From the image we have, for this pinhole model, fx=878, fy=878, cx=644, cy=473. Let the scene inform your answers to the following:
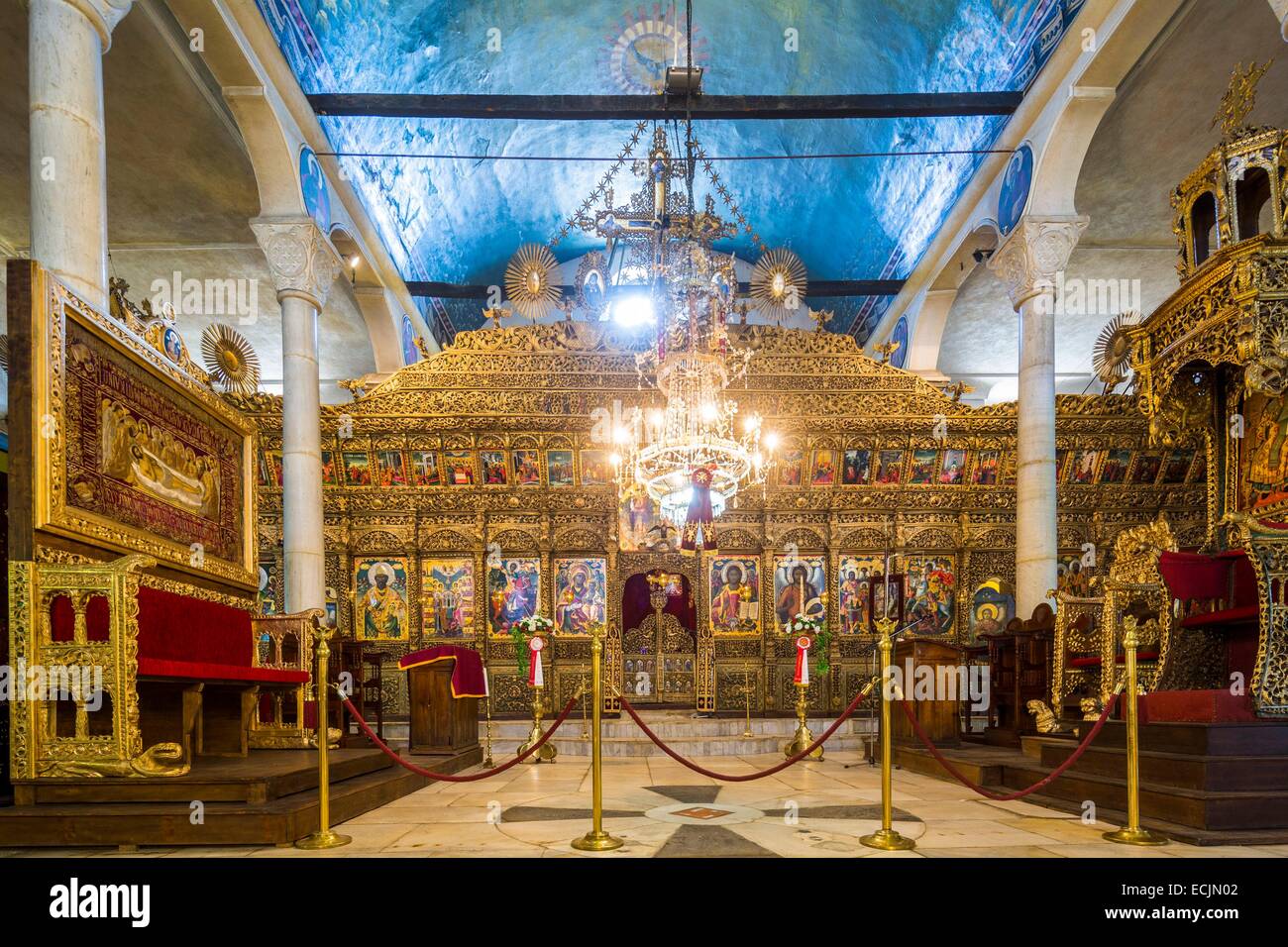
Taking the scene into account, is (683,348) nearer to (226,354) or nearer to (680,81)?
(680,81)

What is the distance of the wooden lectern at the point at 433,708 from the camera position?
722 cm

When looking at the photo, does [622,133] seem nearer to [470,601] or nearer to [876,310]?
[876,310]

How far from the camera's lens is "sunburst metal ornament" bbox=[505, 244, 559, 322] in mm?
11938

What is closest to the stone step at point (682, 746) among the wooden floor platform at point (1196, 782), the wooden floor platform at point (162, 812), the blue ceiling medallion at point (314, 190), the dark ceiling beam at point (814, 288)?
the wooden floor platform at point (1196, 782)

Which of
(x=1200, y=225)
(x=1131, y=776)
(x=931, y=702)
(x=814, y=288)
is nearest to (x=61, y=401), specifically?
(x=1131, y=776)

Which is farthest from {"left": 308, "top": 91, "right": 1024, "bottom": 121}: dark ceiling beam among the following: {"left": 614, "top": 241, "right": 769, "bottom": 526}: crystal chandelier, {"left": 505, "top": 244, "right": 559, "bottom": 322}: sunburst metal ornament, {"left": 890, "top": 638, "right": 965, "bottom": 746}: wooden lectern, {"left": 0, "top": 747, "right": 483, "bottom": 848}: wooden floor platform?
{"left": 0, "top": 747, "right": 483, "bottom": 848}: wooden floor platform

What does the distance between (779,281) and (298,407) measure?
6.19m

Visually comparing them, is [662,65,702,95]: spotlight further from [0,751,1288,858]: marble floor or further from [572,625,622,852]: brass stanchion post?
[572,625,622,852]: brass stanchion post

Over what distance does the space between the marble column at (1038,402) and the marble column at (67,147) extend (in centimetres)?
830

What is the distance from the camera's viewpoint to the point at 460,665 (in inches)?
279

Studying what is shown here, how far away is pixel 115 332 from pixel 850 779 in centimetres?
570

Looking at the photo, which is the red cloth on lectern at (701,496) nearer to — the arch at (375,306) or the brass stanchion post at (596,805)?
the brass stanchion post at (596,805)

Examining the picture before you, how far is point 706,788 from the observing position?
605 centimetres
